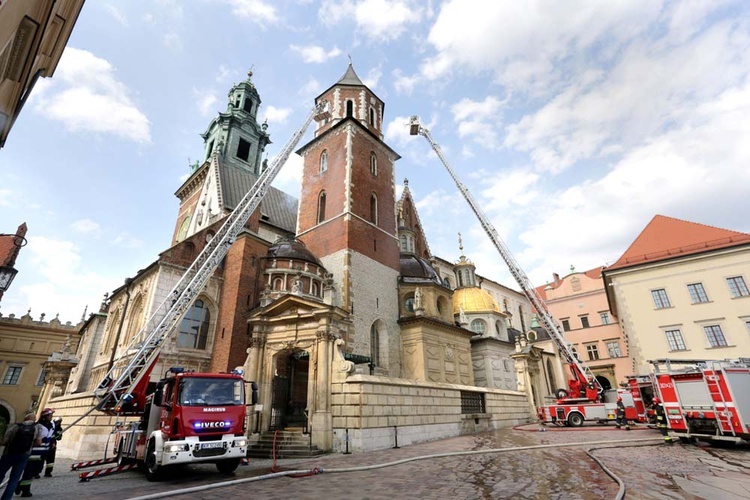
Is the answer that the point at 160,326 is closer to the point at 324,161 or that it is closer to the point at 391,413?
the point at 391,413

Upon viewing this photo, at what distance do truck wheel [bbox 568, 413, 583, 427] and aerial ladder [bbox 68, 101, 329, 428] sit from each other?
73.2ft

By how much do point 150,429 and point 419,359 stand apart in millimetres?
16256

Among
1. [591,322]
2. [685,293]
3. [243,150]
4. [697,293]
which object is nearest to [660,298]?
[685,293]

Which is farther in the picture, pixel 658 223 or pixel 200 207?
pixel 200 207

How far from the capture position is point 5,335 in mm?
43094

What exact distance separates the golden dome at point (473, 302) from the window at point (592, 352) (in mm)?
14259

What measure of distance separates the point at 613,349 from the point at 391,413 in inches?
1378

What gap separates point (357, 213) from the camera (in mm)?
25938

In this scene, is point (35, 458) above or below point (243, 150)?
below

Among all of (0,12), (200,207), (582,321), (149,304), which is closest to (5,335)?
(200,207)

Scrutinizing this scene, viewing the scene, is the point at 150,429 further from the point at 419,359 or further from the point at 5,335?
the point at 5,335

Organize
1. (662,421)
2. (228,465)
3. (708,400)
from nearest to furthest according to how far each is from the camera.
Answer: (228,465), (708,400), (662,421)

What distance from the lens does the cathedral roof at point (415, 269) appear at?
93.2 feet

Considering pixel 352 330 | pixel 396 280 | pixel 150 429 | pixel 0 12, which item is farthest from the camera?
pixel 396 280
